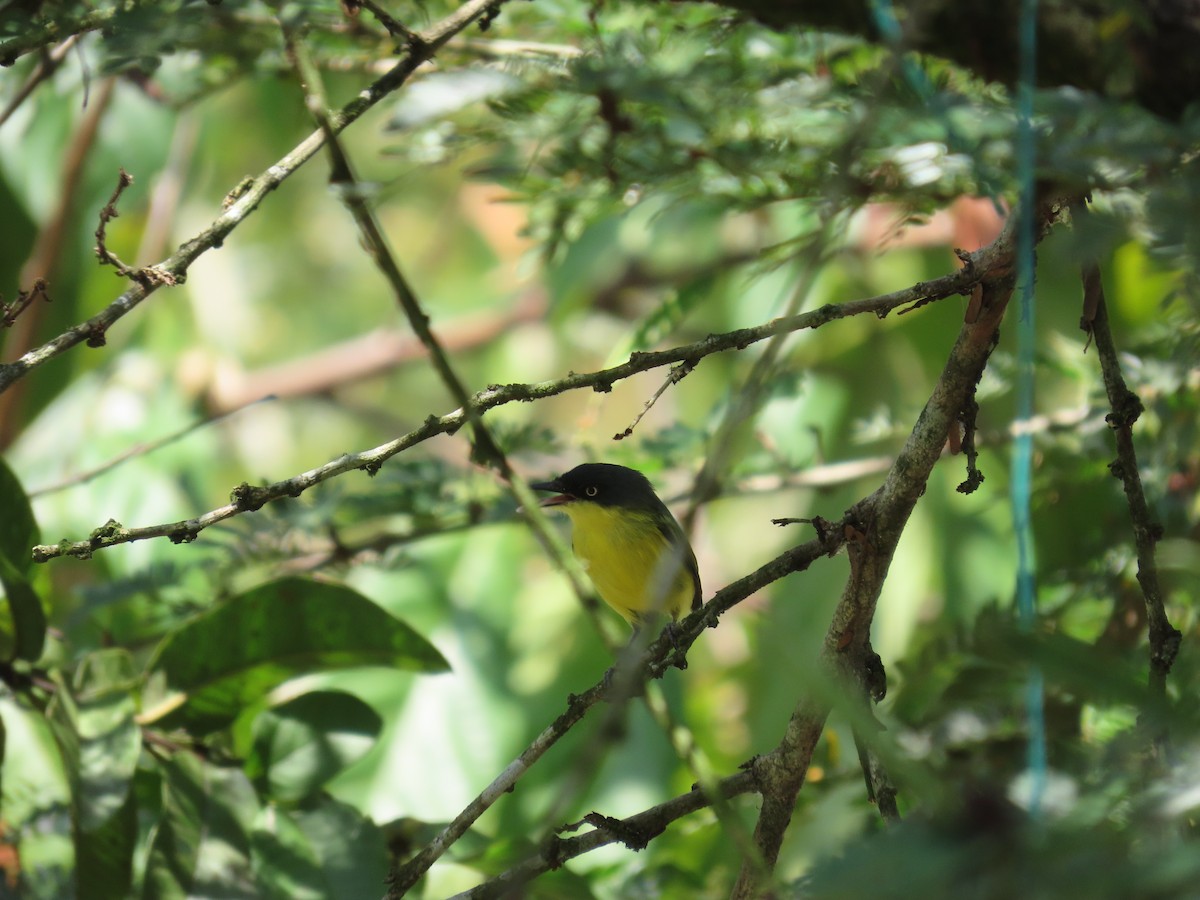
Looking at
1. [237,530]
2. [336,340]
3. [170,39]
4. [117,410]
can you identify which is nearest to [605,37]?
[170,39]

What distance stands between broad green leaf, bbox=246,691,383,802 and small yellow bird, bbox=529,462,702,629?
1508mm

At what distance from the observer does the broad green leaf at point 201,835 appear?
2.03 meters

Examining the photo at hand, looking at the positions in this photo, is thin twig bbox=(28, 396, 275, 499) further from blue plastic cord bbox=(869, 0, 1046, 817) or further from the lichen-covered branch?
the lichen-covered branch

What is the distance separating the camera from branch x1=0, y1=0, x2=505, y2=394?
4.40ft

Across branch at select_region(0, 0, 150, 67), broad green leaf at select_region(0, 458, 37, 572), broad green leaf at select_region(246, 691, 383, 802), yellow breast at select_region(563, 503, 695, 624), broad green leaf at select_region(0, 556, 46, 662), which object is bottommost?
yellow breast at select_region(563, 503, 695, 624)

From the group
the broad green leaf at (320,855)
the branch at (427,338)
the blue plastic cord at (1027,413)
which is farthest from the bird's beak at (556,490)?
the branch at (427,338)

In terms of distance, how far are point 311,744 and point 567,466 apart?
2525 mm

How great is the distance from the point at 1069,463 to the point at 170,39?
2022mm

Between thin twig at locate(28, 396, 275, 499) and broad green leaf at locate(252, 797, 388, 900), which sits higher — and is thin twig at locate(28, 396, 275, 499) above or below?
above

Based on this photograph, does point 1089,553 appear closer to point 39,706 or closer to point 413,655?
point 413,655

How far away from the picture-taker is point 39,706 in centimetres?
212

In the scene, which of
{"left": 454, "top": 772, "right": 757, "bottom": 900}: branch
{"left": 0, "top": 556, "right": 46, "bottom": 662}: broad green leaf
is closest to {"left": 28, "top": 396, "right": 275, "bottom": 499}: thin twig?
{"left": 0, "top": 556, "right": 46, "bottom": 662}: broad green leaf

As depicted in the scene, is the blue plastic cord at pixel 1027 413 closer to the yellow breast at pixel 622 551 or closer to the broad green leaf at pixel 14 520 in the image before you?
the broad green leaf at pixel 14 520

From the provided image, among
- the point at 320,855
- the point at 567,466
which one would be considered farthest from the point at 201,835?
the point at 567,466
